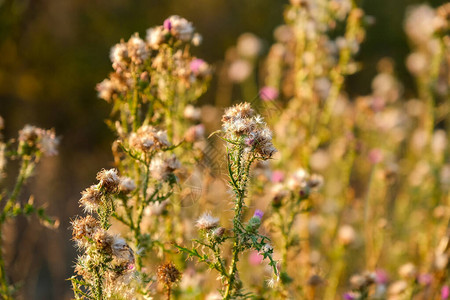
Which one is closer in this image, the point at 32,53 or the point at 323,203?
the point at 323,203

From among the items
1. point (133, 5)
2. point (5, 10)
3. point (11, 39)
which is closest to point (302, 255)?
point (5, 10)

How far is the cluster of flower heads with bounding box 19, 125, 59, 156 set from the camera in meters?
1.47

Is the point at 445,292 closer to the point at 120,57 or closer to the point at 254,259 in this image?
the point at 254,259

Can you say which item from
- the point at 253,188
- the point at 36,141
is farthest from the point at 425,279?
the point at 36,141

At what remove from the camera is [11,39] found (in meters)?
4.88

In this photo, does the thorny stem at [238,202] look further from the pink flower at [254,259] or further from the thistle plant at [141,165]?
the pink flower at [254,259]

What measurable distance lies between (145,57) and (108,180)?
0.50 metres

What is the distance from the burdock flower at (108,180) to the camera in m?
1.07

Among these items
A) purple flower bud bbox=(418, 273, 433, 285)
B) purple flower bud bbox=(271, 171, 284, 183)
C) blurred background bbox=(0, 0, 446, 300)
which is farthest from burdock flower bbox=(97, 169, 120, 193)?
blurred background bbox=(0, 0, 446, 300)

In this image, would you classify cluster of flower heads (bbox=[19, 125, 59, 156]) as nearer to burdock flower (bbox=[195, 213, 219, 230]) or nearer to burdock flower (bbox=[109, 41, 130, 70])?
burdock flower (bbox=[109, 41, 130, 70])

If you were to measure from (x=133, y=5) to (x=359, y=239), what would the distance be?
4712 mm

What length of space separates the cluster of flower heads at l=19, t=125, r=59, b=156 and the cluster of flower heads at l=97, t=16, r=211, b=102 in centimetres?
23

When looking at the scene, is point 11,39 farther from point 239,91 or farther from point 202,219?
point 202,219

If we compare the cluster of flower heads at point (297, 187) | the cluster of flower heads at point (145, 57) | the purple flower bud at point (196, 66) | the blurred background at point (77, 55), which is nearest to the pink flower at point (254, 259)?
the cluster of flower heads at point (297, 187)
